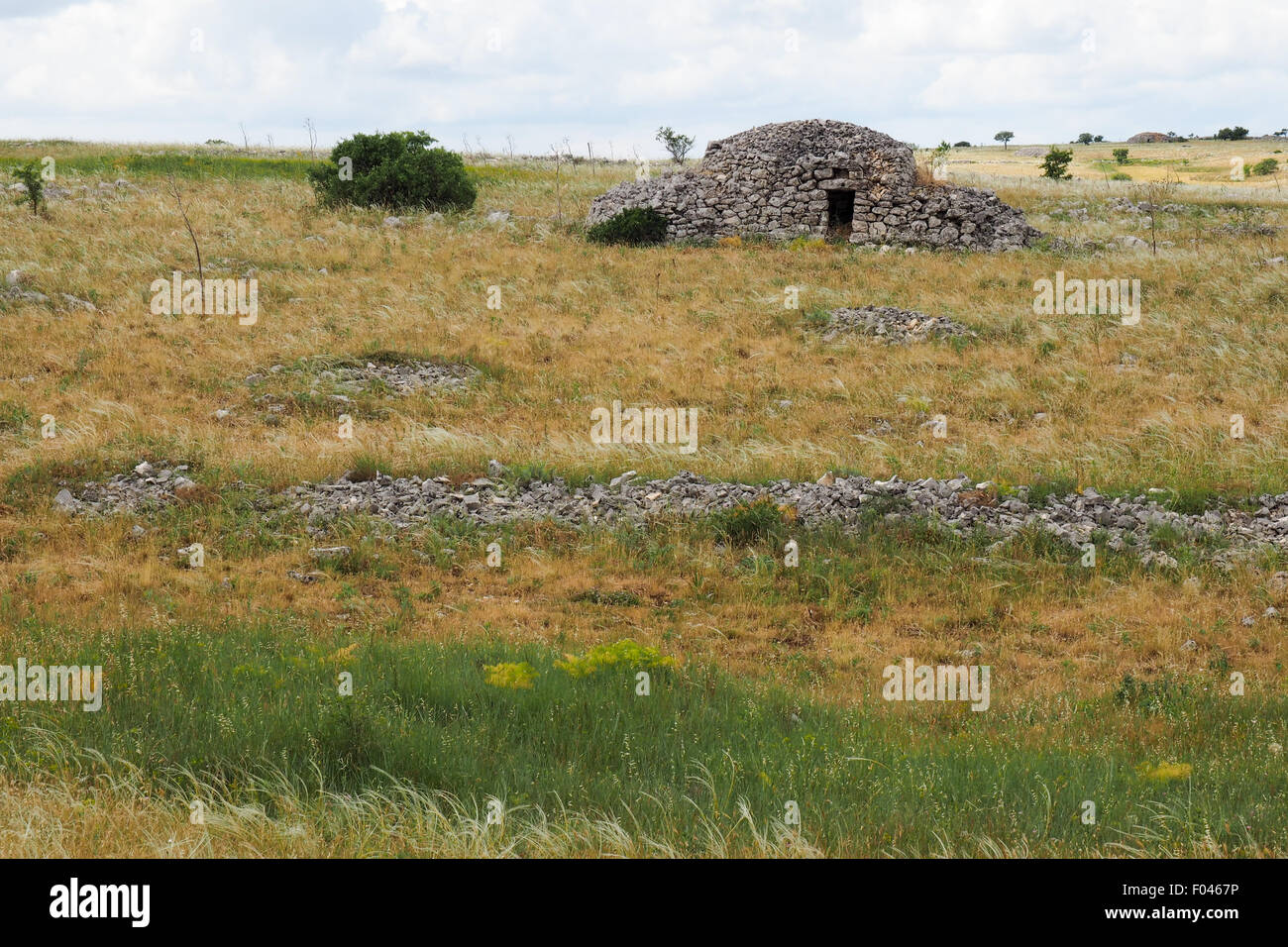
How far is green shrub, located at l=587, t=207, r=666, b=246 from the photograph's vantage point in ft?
88.8

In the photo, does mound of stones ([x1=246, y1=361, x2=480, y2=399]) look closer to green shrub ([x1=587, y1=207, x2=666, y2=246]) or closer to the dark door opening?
green shrub ([x1=587, y1=207, x2=666, y2=246])

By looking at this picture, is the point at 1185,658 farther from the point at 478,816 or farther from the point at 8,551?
the point at 8,551

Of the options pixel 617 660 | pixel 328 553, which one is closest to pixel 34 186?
pixel 328 553

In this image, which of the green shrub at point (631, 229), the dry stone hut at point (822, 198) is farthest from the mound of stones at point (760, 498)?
the dry stone hut at point (822, 198)

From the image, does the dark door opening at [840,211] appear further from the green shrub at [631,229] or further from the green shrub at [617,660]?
the green shrub at [617,660]

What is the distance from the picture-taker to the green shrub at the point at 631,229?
1065 inches

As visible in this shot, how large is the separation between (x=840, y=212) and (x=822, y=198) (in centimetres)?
150

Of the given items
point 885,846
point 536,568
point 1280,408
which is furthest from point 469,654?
point 1280,408

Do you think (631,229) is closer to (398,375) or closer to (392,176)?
(392,176)

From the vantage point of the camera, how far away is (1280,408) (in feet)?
46.9

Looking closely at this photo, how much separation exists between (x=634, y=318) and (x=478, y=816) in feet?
52.0

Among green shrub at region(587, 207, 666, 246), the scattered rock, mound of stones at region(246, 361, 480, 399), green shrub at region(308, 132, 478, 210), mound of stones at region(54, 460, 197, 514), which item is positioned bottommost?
the scattered rock

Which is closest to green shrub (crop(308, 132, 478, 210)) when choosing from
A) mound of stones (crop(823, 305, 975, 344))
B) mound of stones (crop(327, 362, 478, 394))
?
mound of stones (crop(327, 362, 478, 394))

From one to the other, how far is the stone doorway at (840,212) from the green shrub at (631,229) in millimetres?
5122
